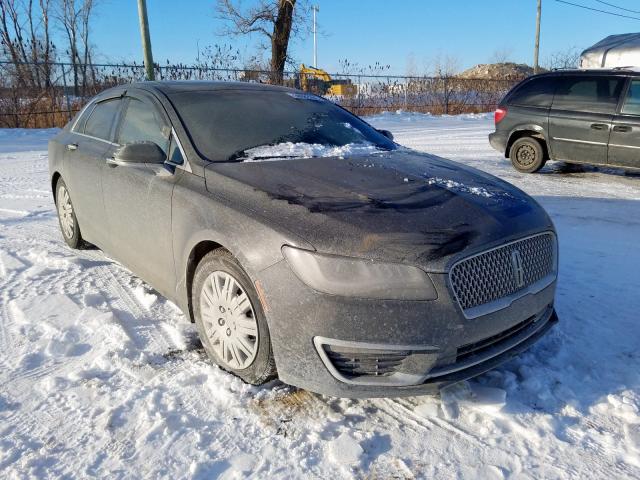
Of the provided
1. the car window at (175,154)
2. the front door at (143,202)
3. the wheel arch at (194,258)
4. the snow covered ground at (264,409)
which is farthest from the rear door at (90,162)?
the wheel arch at (194,258)

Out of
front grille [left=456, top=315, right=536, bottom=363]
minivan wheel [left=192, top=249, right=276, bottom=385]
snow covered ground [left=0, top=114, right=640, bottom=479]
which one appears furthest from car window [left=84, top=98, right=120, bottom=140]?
front grille [left=456, top=315, right=536, bottom=363]

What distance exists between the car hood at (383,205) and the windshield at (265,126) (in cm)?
22

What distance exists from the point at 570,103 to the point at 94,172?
7.21m

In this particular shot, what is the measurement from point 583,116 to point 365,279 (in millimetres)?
7166

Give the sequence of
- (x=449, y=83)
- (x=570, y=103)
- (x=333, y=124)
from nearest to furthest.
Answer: (x=333, y=124)
(x=570, y=103)
(x=449, y=83)

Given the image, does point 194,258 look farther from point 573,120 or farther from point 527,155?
point 527,155

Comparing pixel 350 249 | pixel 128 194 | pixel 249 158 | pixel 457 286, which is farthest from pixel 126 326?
pixel 457 286

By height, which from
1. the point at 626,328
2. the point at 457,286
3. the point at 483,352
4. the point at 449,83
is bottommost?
the point at 626,328

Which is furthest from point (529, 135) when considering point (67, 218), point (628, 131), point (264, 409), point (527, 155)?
point (264, 409)

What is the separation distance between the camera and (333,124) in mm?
3885

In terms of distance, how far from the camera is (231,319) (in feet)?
8.64

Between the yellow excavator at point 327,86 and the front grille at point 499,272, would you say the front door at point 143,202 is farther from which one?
the yellow excavator at point 327,86

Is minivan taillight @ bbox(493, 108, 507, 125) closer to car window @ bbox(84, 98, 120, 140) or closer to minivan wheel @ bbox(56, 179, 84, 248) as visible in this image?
car window @ bbox(84, 98, 120, 140)

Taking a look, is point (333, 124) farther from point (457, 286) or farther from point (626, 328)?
point (626, 328)
